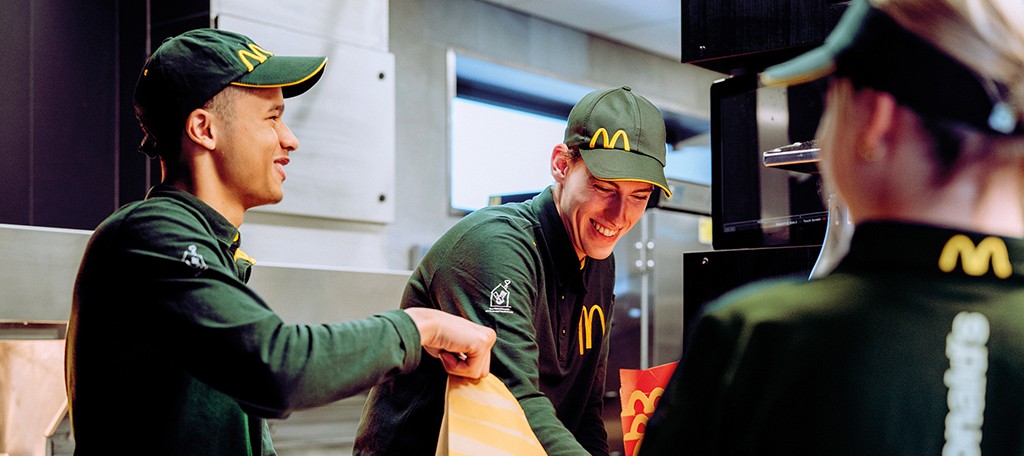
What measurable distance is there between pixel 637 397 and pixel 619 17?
5403 millimetres

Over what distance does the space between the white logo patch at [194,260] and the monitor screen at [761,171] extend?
1.32 metres

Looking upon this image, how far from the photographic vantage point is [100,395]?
4.29 ft

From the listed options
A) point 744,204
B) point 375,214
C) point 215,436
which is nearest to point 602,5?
point 375,214

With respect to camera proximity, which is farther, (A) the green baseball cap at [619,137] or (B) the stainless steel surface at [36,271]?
(B) the stainless steel surface at [36,271]

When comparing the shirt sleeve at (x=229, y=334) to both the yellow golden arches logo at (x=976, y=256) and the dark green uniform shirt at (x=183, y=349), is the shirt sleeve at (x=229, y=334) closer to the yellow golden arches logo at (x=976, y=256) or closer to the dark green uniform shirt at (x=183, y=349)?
the dark green uniform shirt at (x=183, y=349)

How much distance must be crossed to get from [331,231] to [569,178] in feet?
7.91

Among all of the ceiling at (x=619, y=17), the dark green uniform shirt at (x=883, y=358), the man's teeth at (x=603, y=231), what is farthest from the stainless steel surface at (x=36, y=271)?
the ceiling at (x=619, y=17)

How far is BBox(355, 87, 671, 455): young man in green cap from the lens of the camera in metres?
1.79

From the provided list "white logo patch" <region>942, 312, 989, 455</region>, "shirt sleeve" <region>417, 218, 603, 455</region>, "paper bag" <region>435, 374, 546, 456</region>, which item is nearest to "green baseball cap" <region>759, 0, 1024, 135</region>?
"white logo patch" <region>942, 312, 989, 455</region>

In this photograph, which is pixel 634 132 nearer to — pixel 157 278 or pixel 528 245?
pixel 528 245

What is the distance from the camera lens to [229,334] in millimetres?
1240

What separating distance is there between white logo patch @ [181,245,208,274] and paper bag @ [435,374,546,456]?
46cm

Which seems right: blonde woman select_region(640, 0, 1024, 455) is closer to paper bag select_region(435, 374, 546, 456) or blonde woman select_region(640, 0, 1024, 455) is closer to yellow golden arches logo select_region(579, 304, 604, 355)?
paper bag select_region(435, 374, 546, 456)

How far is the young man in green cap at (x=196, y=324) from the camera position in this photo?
49.3 inches
